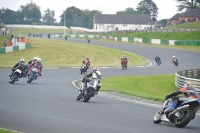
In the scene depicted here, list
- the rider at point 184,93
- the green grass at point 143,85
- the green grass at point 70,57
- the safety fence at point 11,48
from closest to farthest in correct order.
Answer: the rider at point 184,93
the green grass at point 143,85
the green grass at point 70,57
the safety fence at point 11,48

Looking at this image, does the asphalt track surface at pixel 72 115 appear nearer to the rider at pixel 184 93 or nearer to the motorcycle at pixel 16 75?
the rider at pixel 184 93

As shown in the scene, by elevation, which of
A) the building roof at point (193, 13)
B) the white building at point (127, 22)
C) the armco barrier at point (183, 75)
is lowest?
the armco barrier at point (183, 75)

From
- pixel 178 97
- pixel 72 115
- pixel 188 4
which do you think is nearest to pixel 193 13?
pixel 188 4

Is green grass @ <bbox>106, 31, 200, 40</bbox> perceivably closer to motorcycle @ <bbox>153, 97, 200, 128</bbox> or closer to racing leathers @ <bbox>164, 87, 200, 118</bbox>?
racing leathers @ <bbox>164, 87, 200, 118</bbox>

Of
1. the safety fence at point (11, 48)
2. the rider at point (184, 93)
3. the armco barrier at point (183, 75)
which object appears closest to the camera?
the rider at point (184, 93)

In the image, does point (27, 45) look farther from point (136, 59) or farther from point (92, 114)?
point (92, 114)

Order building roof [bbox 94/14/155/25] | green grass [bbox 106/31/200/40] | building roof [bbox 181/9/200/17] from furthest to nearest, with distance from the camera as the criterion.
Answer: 1. building roof [bbox 94/14/155/25]
2. building roof [bbox 181/9/200/17]
3. green grass [bbox 106/31/200/40]

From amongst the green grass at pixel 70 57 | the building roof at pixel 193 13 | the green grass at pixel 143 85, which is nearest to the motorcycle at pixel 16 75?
the green grass at pixel 143 85

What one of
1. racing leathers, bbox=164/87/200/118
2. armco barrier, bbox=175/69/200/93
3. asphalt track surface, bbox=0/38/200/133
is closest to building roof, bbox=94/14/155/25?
armco barrier, bbox=175/69/200/93

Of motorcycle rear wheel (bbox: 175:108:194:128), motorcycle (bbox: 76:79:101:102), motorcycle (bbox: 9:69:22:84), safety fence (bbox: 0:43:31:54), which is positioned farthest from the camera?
safety fence (bbox: 0:43:31:54)

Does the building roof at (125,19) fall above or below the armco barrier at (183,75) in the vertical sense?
above

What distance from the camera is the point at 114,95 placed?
22172 millimetres

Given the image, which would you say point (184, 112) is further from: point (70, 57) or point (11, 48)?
point (11, 48)

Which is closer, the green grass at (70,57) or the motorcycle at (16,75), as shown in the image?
the motorcycle at (16,75)
